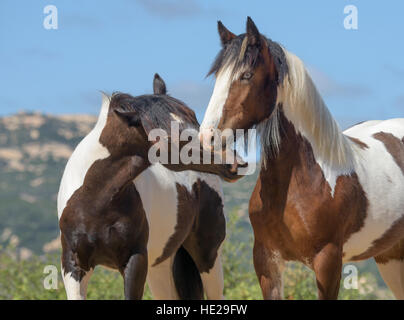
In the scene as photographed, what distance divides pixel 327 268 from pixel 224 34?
70.0 inches

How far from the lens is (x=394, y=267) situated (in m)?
6.50

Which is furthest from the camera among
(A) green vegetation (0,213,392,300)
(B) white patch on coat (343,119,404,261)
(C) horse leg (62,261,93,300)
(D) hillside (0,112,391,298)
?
(D) hillside (0,112,391,298)

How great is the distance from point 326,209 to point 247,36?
4.24 ft

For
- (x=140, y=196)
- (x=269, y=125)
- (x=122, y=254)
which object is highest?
(x=269, y=125)

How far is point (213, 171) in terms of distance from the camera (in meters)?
5.59

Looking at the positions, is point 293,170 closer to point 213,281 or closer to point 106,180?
point 106,180

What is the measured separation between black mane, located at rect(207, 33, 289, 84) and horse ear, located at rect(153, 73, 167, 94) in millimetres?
1736

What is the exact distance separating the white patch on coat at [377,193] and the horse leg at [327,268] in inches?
11.8

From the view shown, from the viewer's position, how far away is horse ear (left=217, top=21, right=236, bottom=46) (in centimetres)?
521

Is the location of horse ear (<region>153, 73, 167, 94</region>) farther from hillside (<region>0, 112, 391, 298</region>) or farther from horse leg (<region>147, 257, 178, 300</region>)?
hillside (<region>0, 112, 391, 298</region>)

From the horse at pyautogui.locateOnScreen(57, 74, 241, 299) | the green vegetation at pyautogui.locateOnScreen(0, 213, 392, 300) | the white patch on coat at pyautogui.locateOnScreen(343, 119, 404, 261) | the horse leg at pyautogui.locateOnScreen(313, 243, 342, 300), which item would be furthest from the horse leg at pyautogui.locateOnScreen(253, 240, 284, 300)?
the green vegetation at pyautogui.locateOnScreen(0, 213, 392, 300)
